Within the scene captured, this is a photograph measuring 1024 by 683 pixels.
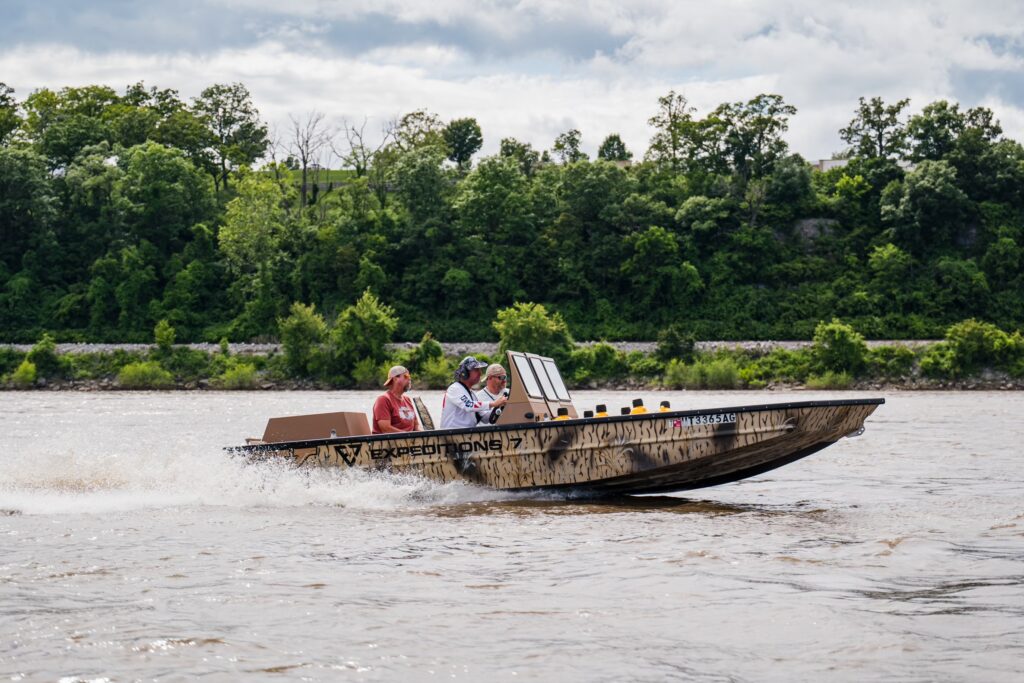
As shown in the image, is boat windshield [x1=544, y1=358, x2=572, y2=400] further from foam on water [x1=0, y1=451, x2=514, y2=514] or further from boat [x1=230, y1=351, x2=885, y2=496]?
foam on water [x1=0, y1=451, x2=514, y2=514]

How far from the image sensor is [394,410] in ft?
50.6

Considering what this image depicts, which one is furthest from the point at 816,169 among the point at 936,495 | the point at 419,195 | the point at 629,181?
the point at 936,495

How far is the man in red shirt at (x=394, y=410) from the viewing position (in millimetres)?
15281

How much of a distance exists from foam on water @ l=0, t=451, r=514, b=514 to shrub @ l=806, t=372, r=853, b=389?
172 feet

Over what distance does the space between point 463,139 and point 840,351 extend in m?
66.6

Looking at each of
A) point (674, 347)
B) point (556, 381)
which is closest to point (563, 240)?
point (674, 347)

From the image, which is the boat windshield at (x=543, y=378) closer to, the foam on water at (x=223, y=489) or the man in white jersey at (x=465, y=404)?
the man in white jersey at (x=465, y=404)

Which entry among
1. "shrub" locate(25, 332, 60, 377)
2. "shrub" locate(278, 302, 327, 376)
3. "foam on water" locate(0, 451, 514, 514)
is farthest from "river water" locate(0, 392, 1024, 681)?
"shrub" locate(25, 332, 60, 377)

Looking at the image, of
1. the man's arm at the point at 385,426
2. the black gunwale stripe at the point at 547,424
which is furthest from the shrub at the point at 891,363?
the man's arm at the point at 385,426

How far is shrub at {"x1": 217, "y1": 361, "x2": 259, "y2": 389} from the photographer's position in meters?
71.8

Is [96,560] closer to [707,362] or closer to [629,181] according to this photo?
[707,362]

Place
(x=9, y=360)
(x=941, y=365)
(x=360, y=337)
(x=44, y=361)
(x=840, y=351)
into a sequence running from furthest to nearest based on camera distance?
(x=9, y=360) < (x=44, y=361) < (x=360, y=337) < (x=840, y=351) < (x=941, y=365)

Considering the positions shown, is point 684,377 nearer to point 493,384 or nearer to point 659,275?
point 659,275

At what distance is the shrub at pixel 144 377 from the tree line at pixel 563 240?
10.9 meters
